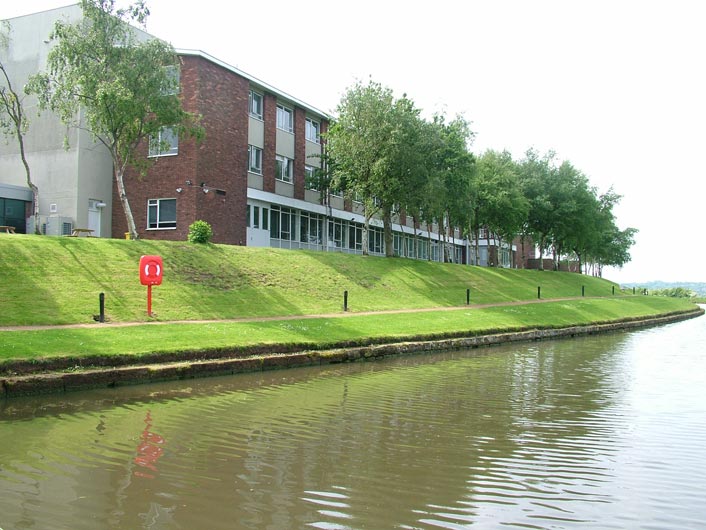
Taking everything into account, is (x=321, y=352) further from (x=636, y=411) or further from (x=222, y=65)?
(x=222, y=65)

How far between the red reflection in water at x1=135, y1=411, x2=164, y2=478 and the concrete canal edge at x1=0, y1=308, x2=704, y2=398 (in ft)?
11.9

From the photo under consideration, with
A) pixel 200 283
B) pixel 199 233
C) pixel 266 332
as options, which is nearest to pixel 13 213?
pixel 199 233

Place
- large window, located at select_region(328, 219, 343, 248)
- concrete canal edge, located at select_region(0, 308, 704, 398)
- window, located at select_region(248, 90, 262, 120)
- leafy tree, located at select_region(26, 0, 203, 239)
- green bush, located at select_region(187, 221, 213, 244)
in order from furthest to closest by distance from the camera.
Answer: large window, located at select_region(328, 219, 343, 248) → window, located at select_region(248, 90, 262, 120) → green bush, located at select_region(187, 221, 213, 244) → leafy tree, located at select_region(26, 0, 203, 239) → concrete canal edge, located at select_region(0, 308, 704, 398)

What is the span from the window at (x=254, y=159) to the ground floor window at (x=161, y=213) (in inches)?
227

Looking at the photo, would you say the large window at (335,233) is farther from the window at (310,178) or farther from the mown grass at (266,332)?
the mown grass at (266,332)

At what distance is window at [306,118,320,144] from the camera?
42812mm

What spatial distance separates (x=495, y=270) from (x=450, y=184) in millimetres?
10949

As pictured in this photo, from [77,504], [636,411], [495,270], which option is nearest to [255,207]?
[495,270]

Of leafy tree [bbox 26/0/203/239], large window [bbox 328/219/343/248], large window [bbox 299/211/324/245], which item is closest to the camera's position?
leafy tree [bbox 26/0/203/239]

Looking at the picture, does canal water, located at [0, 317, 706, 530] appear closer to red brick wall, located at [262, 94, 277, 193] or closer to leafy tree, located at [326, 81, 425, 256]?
leafy tree, located at [326, 81, 425, 256]

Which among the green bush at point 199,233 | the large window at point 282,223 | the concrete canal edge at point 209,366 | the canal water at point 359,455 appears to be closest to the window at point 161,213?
the green bush at point 199,233

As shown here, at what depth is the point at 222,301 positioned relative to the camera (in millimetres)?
22406

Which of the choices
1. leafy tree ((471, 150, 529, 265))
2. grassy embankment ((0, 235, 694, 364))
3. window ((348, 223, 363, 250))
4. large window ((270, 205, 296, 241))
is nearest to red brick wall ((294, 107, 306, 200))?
large window ((270, 205, 296, 241))

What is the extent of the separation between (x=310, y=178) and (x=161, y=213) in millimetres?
11133
